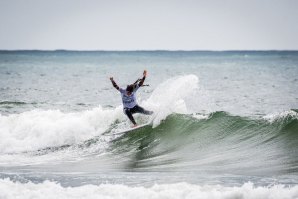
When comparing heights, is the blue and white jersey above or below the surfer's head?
below

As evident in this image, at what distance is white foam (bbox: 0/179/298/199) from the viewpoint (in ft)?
27.1

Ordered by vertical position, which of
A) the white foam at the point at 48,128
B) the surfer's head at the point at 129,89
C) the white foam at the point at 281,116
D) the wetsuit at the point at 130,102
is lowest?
the white foam at the point at 48,128

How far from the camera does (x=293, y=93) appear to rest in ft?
106

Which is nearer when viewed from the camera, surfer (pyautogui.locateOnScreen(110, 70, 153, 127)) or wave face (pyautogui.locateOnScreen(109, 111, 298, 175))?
wave face (pyautogui.locateOnScreen(109, 111, 298, 175))

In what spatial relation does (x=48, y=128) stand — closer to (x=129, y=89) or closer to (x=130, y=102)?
(x=130, y=102)

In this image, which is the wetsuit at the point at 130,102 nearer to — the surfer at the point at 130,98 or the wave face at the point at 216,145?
the surfer at the point at 130,98

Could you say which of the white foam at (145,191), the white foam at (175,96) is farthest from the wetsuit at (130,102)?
the white foam at (145,191)

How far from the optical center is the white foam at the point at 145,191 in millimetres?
8273

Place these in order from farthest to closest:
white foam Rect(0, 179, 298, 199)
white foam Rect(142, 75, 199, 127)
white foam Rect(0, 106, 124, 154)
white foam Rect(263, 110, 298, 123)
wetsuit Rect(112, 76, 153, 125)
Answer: white foam Rect(142, 75, 199, 127) < white foam Rect(0, 106, 124, 154) < wetsuit Rect(112, 76, 153, 125) < white foam Rect(263, 110, 298, 123) < white foam Rect(0, 179, 298, 199)

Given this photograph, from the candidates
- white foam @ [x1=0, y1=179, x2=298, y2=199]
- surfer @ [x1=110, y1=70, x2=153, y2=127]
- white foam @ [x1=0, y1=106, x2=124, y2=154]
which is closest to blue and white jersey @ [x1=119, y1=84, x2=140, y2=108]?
surfer @ [x1=110, y1=70, x2=153, y2=127]

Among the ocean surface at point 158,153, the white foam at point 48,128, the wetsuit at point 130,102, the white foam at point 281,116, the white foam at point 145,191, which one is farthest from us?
the white foam at point 48,128

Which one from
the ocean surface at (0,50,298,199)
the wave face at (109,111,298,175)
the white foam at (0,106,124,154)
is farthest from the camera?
the white foam at (0,106,124,154)

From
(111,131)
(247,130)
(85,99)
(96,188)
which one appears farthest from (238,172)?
(85,99)

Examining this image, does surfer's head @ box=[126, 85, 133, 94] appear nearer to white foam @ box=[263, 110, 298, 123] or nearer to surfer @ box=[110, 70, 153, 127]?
surfer @ box=[110, 70, 153, 127]
